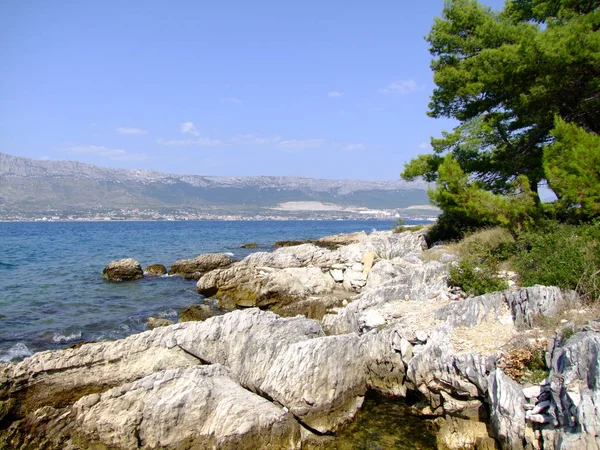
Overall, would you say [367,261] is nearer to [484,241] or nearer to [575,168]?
[484,241]

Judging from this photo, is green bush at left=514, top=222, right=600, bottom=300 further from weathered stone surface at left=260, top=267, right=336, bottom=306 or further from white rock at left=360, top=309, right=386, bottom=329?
weathered stone surface at left=260, top=267, right=336, bottom=306

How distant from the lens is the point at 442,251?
1844cm

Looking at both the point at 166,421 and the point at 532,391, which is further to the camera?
the point at 166,421

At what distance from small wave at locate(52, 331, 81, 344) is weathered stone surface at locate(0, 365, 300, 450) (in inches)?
272

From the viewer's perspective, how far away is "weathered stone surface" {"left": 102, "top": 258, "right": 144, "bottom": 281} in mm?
25281

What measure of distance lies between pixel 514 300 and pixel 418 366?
9.42 ft

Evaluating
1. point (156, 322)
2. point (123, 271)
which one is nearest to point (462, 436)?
point (156, 322)

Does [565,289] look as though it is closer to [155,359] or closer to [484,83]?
[155,359]

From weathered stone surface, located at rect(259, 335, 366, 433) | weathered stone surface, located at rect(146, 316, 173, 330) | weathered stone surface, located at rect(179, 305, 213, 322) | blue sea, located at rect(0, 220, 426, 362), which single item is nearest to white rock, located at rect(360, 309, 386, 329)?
weathered stone surface, located at rect(259, 335, 366, 433)

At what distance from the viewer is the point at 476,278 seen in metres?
11.6

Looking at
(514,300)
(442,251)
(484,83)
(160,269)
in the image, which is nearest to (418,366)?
(514,300)

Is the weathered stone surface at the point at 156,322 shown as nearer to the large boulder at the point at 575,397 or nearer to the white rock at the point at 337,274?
the white rock at the point at 337,274

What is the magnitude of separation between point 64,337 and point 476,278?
13216 millimetres

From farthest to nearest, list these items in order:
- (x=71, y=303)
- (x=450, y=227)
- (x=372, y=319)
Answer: (x=450, y=227), (x=71, y=303), (x=372, y=319)
